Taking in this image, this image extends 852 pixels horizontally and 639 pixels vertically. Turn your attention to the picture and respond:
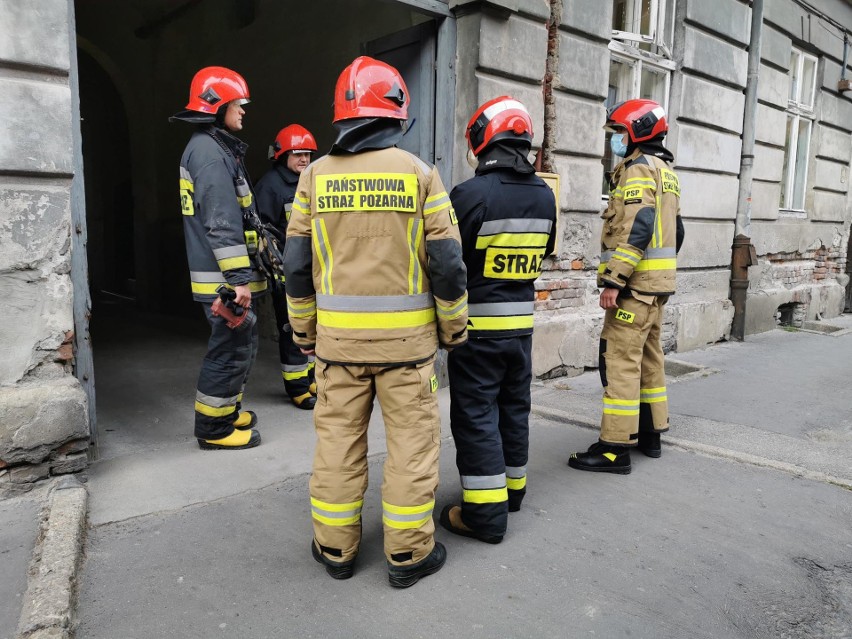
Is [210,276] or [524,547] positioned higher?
[210,276]

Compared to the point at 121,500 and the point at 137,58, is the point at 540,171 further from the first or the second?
the point at 137,58

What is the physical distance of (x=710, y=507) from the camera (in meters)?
3.48

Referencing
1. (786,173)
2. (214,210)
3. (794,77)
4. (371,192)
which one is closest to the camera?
(371,192)

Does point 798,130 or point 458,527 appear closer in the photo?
point 458,527

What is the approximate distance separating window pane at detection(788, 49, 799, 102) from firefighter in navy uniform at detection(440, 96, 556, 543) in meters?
8.72

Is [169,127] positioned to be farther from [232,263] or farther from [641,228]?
[641,228]

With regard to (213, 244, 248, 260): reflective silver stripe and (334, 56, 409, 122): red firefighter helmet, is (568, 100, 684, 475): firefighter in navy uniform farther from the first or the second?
(213, 244, 248, 260): reflective silver stripe

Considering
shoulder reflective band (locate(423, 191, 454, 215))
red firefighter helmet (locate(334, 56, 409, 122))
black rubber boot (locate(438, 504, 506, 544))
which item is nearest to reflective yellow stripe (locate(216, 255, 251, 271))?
red firefighter helmet (locate(334, 56, 409, 122))

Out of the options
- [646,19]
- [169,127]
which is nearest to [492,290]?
[646,19]

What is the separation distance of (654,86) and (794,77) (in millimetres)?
4033

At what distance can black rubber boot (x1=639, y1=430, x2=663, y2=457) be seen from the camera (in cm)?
423

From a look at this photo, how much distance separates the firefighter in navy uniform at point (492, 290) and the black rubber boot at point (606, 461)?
1.08 meters

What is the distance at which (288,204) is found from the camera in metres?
5.02

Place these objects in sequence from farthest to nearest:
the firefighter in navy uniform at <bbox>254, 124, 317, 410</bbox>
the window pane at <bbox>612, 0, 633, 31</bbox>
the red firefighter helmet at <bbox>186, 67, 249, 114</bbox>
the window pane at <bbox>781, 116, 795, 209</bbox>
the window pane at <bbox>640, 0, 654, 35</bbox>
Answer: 1. the window pane at <bbox>781, 116, 795, 209</bbox>
2. the window pane at <bbox>640, 0, 654, 35</bbox>
3. the window pane at <bbox>612, 0, 633, 31</bbox>
4. the firefighter in navy uniform at <bbox>254, 124, 317, 410</bbox>
5. the red firefighter helmet at <bbox>186, 67, 249, 114</bbox>
